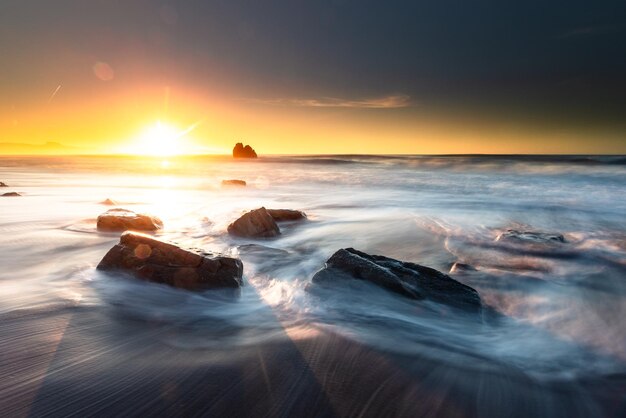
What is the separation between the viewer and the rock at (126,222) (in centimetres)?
654

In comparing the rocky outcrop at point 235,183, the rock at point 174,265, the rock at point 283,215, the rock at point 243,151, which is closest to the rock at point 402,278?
the rock at point 174,265

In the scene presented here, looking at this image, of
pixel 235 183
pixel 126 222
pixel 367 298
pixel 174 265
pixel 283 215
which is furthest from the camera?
pixel 235 183

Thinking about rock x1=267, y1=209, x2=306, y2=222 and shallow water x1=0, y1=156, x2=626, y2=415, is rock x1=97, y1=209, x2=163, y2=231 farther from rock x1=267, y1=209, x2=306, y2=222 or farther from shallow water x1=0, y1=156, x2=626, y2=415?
rock x1=267, y1=209, x2=306, y2=222

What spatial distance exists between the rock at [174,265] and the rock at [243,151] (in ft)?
303

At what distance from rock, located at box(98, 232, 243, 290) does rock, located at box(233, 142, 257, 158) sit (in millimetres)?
92301

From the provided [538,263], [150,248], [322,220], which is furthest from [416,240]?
[150,248]

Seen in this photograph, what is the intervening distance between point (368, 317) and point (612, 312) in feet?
8.13

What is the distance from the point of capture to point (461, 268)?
4.91 m

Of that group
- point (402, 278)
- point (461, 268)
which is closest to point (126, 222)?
point (402, 278)

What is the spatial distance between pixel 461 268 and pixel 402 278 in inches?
56.9

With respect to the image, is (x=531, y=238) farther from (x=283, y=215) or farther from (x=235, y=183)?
(x=235, y=183)

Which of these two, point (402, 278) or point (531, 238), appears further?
point (531, 238)


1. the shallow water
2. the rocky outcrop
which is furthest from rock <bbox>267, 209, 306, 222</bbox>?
the rocky outcrop

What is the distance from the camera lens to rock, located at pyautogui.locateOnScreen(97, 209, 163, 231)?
6539mm
